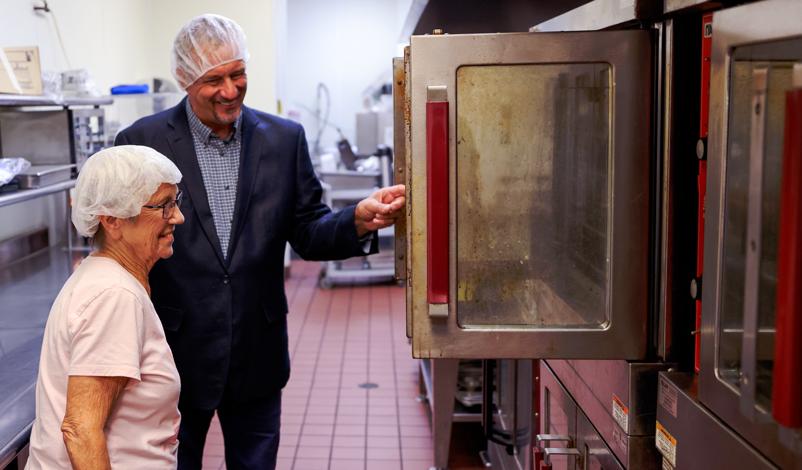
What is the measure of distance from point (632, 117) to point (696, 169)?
140 millimetres

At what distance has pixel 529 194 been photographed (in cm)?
142

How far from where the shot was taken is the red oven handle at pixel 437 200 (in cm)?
127

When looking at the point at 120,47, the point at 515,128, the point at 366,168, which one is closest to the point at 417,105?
the point at 515,128

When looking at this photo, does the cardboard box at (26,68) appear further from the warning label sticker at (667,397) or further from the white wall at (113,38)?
the warning label sticker at (667,397)

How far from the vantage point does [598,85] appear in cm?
137

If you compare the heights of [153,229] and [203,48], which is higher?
[203,48]

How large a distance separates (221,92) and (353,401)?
2441 millimetres

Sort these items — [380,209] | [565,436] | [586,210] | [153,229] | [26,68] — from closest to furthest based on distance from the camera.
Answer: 1. [586,210]
2. [153,229]
3. [565,436]
4. [380,209]
5. [26,68]

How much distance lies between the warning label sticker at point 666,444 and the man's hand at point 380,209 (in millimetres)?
740

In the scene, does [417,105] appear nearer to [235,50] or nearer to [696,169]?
[696,169]

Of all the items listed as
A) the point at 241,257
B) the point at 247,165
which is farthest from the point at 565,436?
the point at 247,165

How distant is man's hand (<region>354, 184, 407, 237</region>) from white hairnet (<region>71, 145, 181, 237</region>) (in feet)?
1.68

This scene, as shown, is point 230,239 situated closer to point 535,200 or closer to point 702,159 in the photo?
point 535,200

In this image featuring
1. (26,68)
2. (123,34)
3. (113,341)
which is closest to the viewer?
(113,341)
